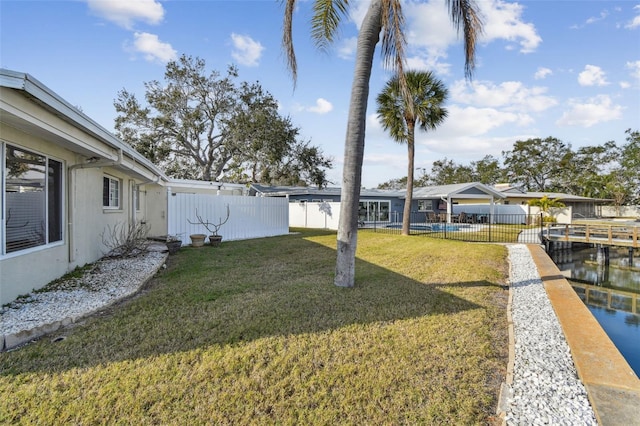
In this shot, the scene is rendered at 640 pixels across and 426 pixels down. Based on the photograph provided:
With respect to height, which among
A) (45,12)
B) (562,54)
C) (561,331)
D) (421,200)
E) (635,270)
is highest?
(562,54)

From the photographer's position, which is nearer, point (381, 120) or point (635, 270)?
point (635, 270)

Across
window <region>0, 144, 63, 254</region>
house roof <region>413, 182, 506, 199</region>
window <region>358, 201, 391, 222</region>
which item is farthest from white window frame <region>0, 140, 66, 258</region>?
house roof <region>413, 182, 506, 199</region>

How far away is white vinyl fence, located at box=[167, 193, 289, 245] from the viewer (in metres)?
12.0

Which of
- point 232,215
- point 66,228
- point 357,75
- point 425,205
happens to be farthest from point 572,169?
point 66,228

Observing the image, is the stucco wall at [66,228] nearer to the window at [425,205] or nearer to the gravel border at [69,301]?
the gravel border at [69,301]

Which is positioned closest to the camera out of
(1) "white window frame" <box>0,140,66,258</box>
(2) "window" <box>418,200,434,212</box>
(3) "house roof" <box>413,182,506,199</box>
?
(1) "white window frame" <box>0,140,66,258</box>

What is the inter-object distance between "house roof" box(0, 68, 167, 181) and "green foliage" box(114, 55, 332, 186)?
15683mm

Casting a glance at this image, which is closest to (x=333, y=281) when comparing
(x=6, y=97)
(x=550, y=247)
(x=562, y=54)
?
(x=6, y=97)

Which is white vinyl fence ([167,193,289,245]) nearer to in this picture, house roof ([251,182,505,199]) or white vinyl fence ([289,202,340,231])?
white vinyl fence ([289,202,340,231])

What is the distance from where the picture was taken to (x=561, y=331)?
4082 millimetres

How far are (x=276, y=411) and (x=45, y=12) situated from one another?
32.6ft

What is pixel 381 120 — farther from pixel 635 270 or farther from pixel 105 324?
pixel 105 324

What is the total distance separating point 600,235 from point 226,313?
1812 cm

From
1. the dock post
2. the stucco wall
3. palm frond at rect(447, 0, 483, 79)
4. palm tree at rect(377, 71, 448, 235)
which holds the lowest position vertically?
the dock post
